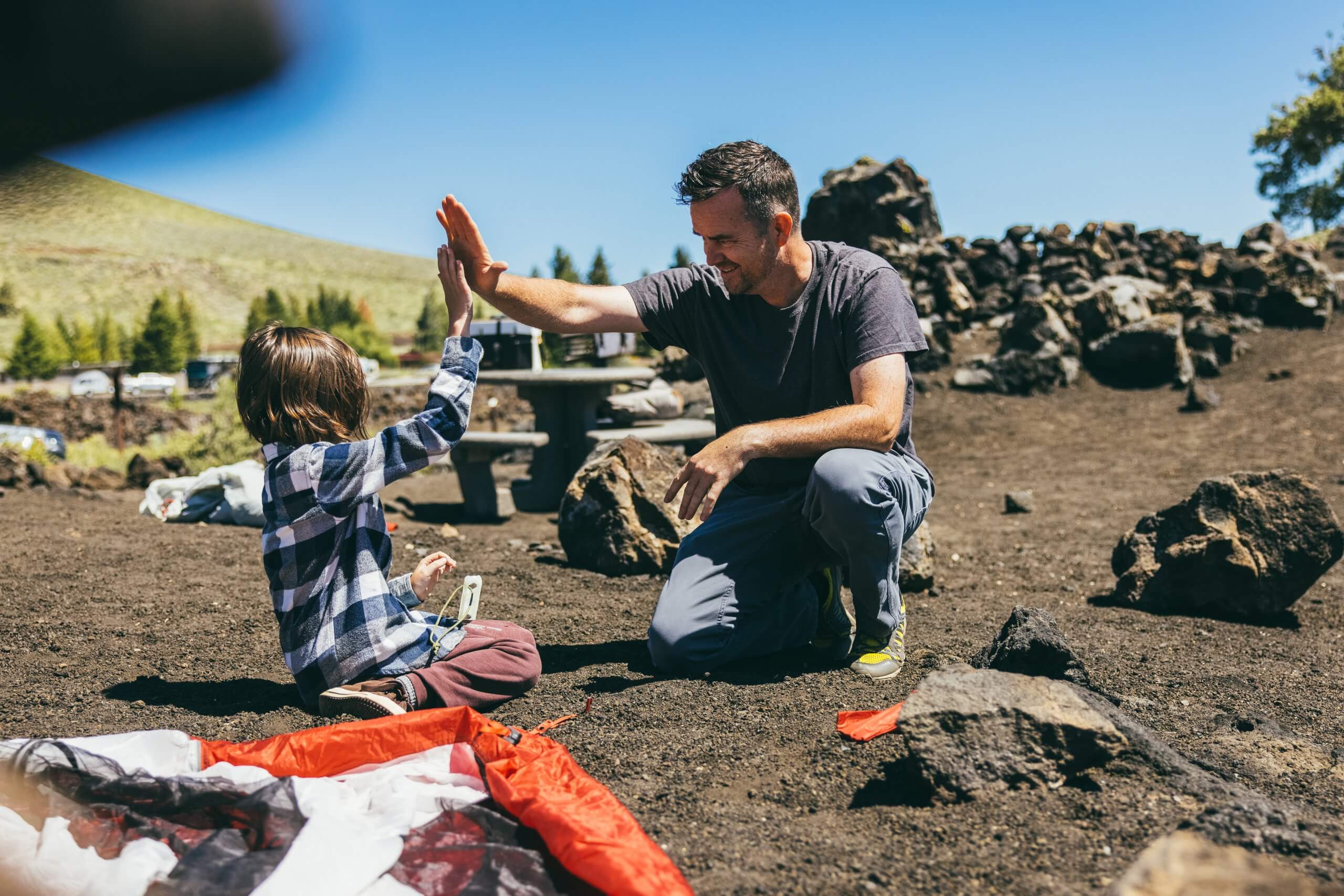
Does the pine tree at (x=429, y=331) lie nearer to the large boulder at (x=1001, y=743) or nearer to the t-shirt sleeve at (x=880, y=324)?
the t-shirt sleeve at (x=880, y=324)

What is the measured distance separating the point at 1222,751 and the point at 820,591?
4.38 ft

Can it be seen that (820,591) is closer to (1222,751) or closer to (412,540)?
(1222,751)

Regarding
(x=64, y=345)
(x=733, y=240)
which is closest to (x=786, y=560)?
(x=733, y=240)

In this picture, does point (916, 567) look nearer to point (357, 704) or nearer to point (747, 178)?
point (747, 178)

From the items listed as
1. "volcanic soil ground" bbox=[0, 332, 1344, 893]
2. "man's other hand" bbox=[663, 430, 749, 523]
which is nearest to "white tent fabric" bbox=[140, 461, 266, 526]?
"volcanic soil ground" bbox=[0, 332, 1344, 893]

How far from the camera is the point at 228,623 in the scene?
3848 mm

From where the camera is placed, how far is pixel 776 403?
3402 millimetres

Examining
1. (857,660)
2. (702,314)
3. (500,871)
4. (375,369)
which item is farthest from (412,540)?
(375,369)

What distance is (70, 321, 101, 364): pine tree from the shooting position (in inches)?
1908

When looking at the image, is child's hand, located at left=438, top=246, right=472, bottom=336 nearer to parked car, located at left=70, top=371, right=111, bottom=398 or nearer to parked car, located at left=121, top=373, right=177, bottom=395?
parked car, located at left=70, top=371, right=111, bottom=398

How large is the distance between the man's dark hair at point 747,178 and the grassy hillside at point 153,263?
159 centimetres

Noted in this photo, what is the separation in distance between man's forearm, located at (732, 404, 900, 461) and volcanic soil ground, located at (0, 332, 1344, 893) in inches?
27.5

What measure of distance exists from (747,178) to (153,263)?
79.5 metres

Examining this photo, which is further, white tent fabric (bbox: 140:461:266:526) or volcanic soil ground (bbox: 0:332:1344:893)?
white tent fabric (bbox: 140:461:266:526)
